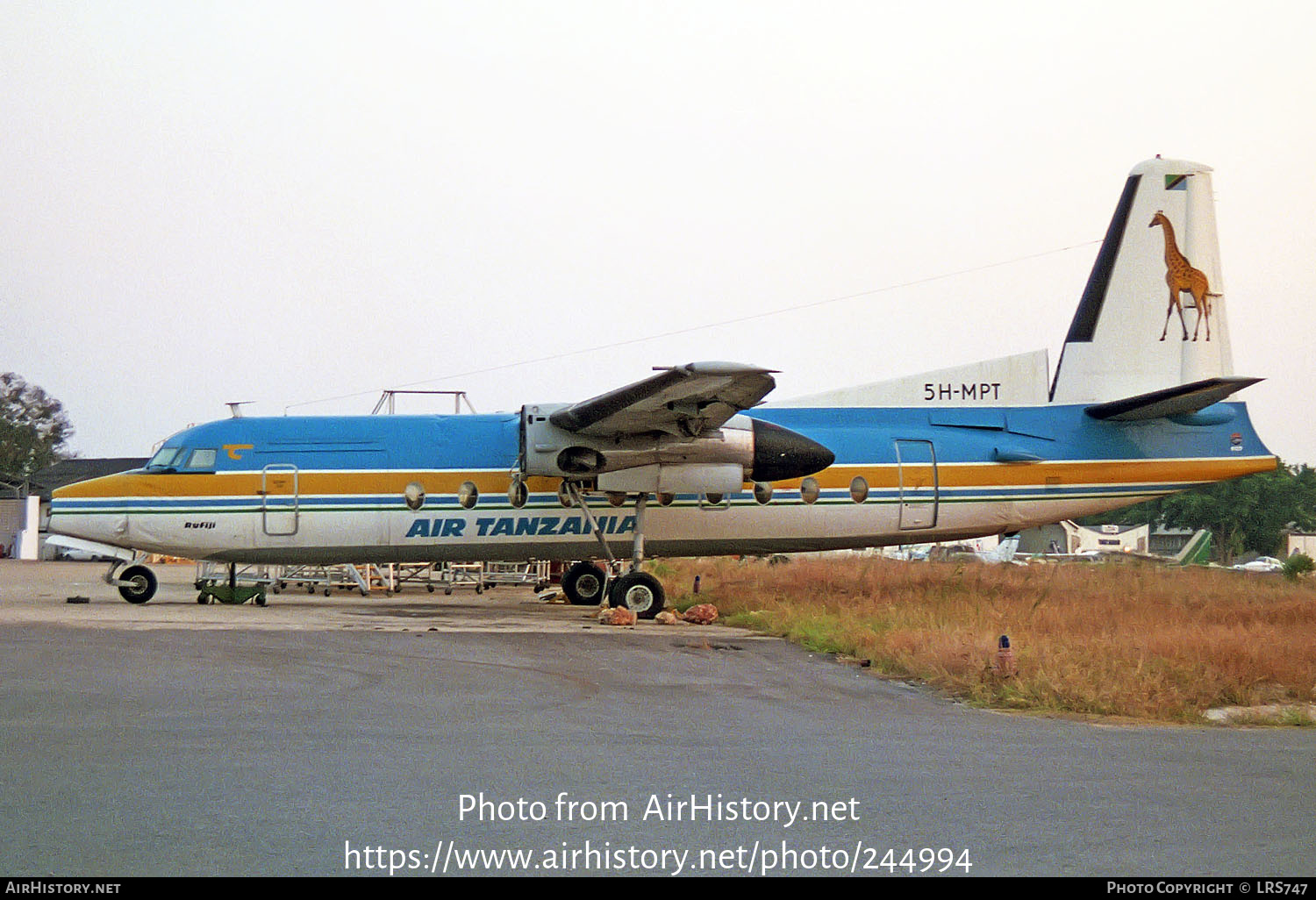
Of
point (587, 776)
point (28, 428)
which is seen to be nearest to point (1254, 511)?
point (587, 776)

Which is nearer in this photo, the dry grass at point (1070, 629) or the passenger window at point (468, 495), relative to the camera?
the dry grass at point (1070, 629)

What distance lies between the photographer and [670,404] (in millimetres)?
15969

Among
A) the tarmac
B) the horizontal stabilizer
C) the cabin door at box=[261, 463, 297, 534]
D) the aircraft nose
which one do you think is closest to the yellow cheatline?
the cabin door at box=[261, 463, 297, 534]

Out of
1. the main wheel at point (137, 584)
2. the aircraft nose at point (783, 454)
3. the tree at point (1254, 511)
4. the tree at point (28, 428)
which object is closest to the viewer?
the aircraft nose at point (783, 454)

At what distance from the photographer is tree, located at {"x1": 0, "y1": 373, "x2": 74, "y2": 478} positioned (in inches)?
3182

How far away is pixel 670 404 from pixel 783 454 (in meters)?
2.05

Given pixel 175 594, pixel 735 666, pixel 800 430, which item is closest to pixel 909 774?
pixel 735 666

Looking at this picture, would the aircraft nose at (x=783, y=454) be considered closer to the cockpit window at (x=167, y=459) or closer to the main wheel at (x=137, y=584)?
the cockpit window at (x=167, y=459)

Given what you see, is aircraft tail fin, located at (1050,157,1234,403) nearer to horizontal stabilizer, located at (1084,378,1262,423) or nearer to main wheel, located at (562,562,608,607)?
horizontal stabilizer, located at (1084,378,1262,423)

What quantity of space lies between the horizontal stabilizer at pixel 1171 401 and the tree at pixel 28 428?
79.3m

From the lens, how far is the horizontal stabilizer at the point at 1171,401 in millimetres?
16781

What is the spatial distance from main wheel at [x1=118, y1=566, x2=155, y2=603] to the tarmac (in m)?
7.42

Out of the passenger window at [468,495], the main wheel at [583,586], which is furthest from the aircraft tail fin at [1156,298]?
the passenger window at [468,495]

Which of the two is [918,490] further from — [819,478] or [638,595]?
[638,595]
